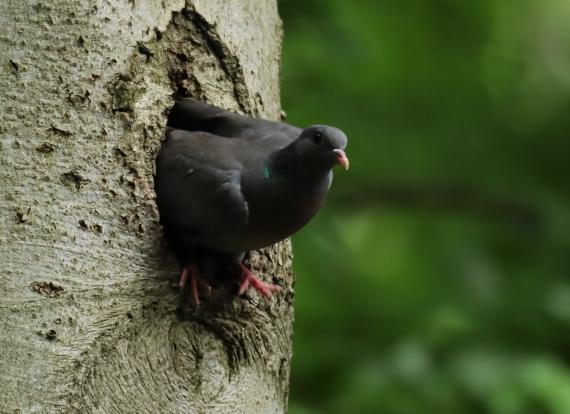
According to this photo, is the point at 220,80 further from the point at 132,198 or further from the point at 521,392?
the point at 521,392

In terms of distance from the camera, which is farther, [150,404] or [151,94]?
[151,94]

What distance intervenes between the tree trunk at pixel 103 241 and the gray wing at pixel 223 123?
3.0 inches

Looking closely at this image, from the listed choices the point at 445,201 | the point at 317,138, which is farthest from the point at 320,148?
the point at 445,201

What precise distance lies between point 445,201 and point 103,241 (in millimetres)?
3402

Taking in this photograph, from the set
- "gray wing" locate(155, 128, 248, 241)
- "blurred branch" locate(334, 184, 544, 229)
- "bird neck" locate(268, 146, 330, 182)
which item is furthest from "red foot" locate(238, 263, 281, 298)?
"blurred branch" locate(334, 184, 544, 229)

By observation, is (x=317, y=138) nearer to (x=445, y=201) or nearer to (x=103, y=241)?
(x=103, y=241)

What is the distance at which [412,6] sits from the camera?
20.1 feet

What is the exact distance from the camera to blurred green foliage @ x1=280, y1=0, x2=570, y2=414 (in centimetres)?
504

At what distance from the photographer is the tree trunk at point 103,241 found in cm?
288

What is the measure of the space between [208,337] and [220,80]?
37.4 inches

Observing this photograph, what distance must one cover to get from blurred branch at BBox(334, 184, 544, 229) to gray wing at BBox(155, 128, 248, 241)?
2324 millimetres

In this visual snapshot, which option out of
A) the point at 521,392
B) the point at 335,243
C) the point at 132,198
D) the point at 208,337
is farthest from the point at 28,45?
the point at 521,392

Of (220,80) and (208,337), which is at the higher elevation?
(220,80)

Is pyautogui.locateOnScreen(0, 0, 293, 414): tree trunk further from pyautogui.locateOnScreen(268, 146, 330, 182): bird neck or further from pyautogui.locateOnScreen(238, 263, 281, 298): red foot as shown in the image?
pyautogui.locateOnScreen(268, 146, 330, 182): bird neck
